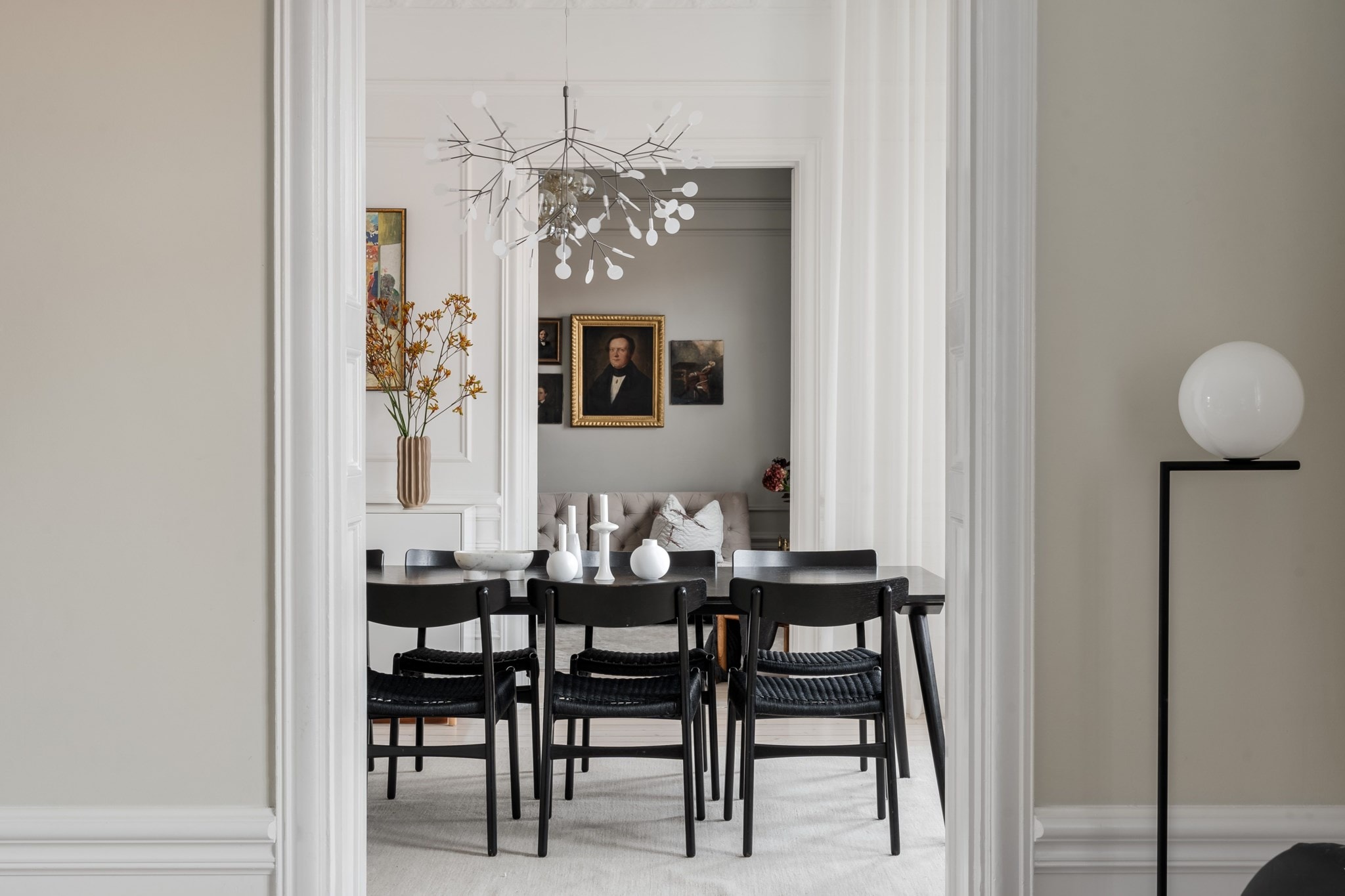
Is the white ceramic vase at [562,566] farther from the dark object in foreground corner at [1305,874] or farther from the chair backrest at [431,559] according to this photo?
the dark object in foreground corner at [1305,874]

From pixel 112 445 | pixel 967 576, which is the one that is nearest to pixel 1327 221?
pixel 967 576

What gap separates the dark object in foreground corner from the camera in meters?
1.15

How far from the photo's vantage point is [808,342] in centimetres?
466

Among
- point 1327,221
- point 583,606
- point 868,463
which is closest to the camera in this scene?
point 1327,221

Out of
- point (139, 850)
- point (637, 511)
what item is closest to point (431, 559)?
point (139, 850)

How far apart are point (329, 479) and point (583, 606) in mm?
1284

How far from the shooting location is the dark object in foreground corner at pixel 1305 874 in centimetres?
115

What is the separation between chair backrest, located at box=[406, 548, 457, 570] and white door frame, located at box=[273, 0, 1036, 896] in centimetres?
188

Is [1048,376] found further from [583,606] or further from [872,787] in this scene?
[872,787]

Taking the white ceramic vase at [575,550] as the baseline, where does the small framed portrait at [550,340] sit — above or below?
above

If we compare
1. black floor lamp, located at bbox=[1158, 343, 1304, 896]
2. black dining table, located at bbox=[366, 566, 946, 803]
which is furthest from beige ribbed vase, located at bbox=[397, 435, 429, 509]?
black floor lamp, located at bbox=[1158, 343, 1304, 896]

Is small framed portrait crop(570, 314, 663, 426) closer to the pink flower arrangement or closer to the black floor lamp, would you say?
the pink flower arrangement

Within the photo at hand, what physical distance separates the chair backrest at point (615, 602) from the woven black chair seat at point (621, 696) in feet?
0.74

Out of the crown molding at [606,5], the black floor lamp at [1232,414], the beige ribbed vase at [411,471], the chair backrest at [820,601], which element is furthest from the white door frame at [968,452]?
the crown molding at [606,5]
